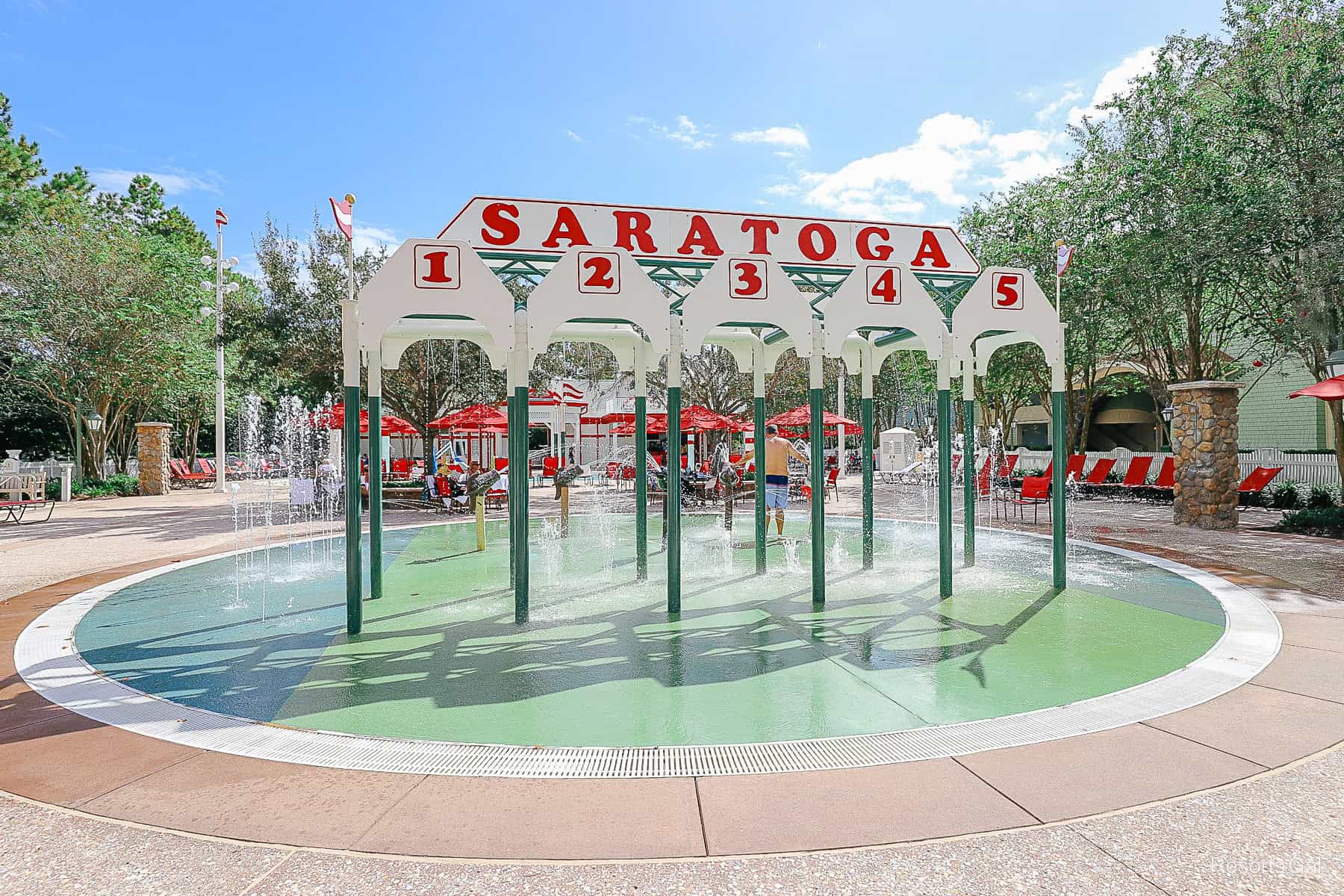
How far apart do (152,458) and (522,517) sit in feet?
76.9

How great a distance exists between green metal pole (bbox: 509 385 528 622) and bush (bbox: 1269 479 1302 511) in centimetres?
1684

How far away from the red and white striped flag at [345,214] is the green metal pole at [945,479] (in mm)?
6119

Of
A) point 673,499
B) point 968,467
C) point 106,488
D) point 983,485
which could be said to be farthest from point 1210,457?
point 106,488

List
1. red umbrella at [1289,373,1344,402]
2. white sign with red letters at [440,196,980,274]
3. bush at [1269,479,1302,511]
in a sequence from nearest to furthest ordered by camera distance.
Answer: white sign with red letters at [440,196,980,274]
red umbrella at [1289,373,1344,402]
bush at [1269,479,1302,511]

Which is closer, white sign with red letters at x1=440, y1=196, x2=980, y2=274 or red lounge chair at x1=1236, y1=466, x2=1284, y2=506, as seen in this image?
white sign with red letters at x1=440, y1=196, x2=980, y2=274

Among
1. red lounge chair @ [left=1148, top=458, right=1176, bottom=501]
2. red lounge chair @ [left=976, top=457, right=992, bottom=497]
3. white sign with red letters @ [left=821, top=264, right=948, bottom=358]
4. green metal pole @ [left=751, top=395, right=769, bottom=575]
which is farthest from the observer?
red lounge chair @ [left=1148, top=458, right=1176, bottom=501]

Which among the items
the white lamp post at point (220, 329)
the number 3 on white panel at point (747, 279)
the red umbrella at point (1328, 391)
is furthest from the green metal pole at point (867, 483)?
the white lamp post at point (220, 329)

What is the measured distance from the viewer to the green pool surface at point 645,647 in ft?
14.0

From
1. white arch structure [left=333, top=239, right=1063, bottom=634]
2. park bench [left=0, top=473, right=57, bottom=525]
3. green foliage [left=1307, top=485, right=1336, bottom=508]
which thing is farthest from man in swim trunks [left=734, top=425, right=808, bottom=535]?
park bench [left=0, top=473, right=57, bottom=525]

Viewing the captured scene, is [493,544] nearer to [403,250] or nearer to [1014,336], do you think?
[403,250]

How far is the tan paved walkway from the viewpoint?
8.48 feet

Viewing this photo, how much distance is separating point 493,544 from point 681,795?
27.9ft

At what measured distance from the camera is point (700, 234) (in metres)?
7.48

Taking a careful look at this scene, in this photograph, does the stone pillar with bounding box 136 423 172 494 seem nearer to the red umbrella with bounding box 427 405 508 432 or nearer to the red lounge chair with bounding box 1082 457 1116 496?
the red umbrella with bounding box 427 405 508 432
